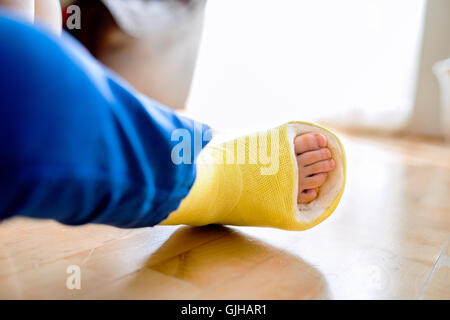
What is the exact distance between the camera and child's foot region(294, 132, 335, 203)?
0.69 metres

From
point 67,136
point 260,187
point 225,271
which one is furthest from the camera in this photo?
point 260,187

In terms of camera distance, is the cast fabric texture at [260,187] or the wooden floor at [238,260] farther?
the cast fabric texture at [260,187]

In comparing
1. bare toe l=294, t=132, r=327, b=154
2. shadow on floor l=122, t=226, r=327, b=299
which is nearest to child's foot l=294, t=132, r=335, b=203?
bare toe l=294, t=132, r=327, b=154

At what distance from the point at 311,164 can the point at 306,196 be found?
5 centimetres

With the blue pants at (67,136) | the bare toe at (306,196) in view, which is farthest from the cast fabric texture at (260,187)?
the blue pants at (67,136)

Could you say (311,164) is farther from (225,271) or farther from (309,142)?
(225,271)

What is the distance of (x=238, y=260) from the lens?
559 millimetres

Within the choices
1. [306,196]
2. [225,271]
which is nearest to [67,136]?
[225,271]

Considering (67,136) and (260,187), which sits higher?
(67,136)

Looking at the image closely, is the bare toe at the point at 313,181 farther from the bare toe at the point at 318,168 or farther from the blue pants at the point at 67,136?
the blue pants at the point at 67,136

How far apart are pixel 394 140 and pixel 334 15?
862 millimetres

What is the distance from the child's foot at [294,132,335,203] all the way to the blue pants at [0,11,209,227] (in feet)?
1.05

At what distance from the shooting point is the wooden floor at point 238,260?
47 cm
